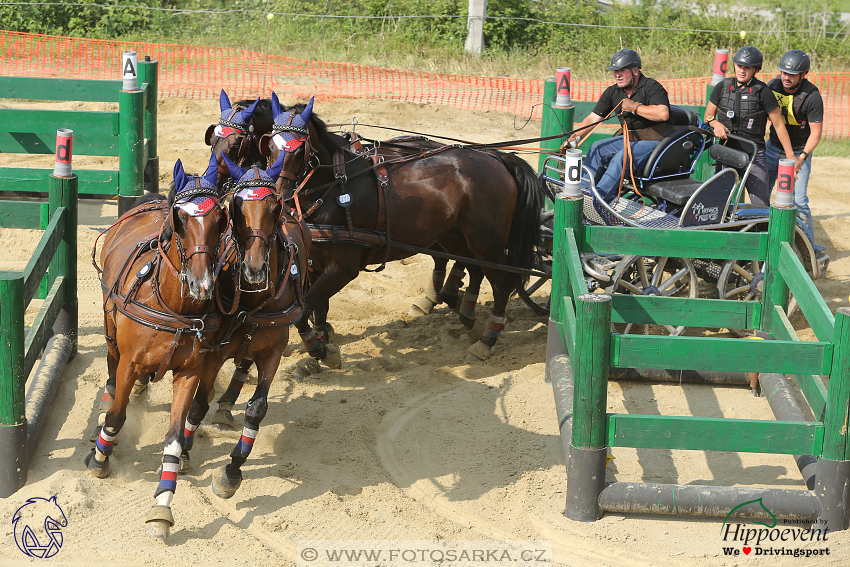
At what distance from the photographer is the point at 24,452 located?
5.17 metres

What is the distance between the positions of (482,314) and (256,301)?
3.94 m

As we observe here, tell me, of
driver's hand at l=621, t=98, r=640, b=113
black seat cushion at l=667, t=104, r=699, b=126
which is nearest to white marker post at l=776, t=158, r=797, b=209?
driver's hand at l=621, t=98, r=640, b=113

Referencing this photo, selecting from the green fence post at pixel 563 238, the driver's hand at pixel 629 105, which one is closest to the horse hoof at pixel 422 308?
the green fence post at pixel 563 238

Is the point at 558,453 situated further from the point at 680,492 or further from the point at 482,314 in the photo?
the point at 482,314

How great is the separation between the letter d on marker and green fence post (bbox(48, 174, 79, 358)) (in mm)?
49

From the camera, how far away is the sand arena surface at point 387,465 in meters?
4.80

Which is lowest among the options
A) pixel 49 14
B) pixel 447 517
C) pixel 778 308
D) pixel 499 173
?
pixel 447 517

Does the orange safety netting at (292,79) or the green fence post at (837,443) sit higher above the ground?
the orange safety netting at (292,79)

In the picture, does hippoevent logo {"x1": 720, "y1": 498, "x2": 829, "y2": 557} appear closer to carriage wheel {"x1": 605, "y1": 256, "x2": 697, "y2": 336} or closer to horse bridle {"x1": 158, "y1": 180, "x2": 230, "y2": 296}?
carriage wheel {"x1": 605, "y1": 256, "x2": 697, "y2": 336}

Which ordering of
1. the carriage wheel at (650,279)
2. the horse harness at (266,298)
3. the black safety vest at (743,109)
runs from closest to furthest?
1. the horse harness at (266,298)
2. the carriage wheel at (650,279)
3. the black safety vest at (743,109)

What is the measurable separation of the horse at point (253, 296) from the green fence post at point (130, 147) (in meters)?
4.19

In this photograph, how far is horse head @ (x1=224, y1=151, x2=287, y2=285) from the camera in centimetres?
449

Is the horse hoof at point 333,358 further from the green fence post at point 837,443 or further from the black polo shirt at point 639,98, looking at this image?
the green fence post at point 837,443

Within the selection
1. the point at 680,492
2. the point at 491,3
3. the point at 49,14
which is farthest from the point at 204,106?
the point at 680,492
